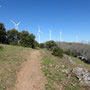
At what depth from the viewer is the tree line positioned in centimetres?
2269

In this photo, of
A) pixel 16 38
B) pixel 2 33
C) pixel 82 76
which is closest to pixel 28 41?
pixel 16 38

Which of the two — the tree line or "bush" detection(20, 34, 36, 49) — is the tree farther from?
"bush" detection(20, 34, 36, 49)

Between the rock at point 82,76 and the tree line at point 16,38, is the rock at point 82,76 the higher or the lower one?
the lower one

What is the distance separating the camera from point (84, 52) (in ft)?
91.7

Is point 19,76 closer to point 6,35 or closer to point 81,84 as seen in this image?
point 81,84

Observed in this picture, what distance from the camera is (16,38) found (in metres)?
27.8

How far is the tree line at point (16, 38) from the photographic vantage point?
22688 mm

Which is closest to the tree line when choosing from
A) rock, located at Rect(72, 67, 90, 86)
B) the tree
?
the tree

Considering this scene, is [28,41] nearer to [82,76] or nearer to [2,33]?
[2,33]

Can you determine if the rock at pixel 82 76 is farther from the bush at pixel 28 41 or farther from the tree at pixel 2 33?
the tree at pixel 2 33

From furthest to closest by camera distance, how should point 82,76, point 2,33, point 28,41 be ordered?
point 2,33 → point 28,41 → point 82,76

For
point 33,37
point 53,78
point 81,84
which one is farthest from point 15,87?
point 33,37

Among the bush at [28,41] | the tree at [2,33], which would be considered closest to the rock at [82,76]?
the bush at [28,41]

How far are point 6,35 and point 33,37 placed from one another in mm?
9756
